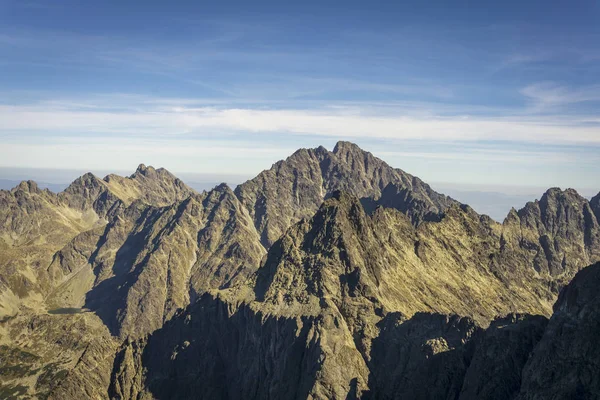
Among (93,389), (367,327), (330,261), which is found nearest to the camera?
(367,327)

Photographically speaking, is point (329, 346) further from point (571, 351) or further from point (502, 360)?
point (571, 351)

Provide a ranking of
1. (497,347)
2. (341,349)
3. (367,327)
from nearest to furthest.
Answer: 1. (497,347)
2. (341,349)
3. (367,327)

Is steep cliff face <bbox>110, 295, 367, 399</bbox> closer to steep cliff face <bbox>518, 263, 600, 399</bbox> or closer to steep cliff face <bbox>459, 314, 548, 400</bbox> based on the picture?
steep cliff face <bbox>459, 314, 548, 400</bbox>

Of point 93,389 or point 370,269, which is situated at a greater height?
point 370,269

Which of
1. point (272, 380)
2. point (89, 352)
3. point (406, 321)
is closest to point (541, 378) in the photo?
point (406, 321)

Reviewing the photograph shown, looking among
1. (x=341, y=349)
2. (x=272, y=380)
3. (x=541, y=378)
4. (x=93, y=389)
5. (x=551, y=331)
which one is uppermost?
(x=551, y=331)

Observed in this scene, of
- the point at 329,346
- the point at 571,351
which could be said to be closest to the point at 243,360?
the point at 329,346

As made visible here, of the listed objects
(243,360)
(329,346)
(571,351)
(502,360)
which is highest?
(571,351)

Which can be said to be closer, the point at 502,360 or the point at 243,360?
the point at 502,360

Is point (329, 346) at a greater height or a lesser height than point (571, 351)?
lesser

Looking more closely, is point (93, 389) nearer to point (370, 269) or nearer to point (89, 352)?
point (89, 352)
